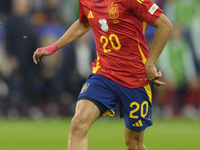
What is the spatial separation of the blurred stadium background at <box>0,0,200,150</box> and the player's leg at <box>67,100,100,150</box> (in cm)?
555

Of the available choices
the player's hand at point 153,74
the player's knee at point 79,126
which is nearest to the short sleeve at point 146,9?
the player's hand at point 153,74

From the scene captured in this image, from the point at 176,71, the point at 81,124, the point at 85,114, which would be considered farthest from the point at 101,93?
the point at 176,71

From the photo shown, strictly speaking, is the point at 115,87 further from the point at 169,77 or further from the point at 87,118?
the point at 169,77

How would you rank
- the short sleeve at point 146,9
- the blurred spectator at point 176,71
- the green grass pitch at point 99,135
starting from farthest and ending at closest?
1. the blurred spectator at point 176,71
2. the green grass pitch at point 99,135
3. the short sleeve at point 146,9

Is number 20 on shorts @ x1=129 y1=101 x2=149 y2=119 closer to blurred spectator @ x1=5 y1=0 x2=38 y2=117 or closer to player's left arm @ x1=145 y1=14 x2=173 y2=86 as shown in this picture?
player's left arm @ x1=145 y1=14 x2=173 y2=86

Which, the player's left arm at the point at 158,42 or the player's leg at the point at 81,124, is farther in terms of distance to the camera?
the player's left arm at the point at 158,42

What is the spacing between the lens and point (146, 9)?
4809 mm

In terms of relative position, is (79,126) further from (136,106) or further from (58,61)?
(58,61)

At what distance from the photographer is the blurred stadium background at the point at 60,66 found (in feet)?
35.0

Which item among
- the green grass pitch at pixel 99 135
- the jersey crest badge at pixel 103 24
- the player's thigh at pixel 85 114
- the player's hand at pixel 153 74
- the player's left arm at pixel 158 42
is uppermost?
the jersey crest badge at pixel 103 24

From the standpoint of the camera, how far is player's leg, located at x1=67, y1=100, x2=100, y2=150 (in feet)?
15.2

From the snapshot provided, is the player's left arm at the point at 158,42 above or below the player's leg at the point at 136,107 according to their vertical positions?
above

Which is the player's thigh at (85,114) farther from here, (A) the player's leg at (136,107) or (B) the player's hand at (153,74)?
(B) the player's hand at (153,74)

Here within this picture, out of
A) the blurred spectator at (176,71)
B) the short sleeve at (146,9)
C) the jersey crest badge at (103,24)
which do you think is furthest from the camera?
the blurred spectator at (176,71)
